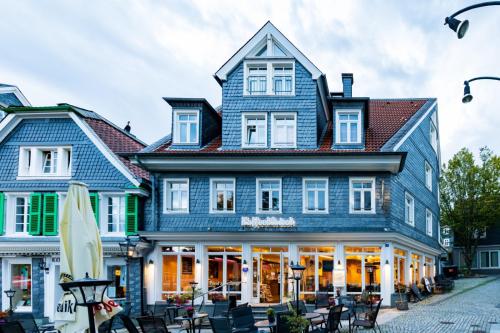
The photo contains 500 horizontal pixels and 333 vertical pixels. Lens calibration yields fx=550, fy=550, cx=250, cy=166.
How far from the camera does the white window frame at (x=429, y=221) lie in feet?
101

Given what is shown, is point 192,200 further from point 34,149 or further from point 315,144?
point 34,149

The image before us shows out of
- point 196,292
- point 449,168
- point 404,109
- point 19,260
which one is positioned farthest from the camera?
point 449,168

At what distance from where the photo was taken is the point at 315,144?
2189cm

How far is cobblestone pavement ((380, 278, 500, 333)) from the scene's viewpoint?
1539 cm

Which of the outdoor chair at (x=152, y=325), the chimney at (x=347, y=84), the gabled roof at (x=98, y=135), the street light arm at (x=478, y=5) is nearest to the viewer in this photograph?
the street light arm at (x=478, y=5)

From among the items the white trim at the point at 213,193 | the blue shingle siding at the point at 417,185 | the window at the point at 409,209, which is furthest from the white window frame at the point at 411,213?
the white trim at the point at 213,193

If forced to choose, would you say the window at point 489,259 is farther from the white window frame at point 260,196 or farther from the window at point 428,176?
the white window frame at point 260,196

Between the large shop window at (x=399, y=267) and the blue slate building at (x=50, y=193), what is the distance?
34.1 feet

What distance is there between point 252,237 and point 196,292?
297 cm

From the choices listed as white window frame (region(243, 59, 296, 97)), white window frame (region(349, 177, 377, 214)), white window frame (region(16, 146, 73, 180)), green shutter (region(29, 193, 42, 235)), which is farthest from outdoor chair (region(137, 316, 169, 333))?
white window frame (region(243, 59, 296, 97))

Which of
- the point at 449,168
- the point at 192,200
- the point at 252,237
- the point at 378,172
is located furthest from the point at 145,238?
the point at 449,168

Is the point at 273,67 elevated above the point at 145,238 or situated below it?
above

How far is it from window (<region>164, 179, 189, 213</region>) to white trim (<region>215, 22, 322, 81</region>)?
4667 mm

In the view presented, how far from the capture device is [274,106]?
2236 cm
